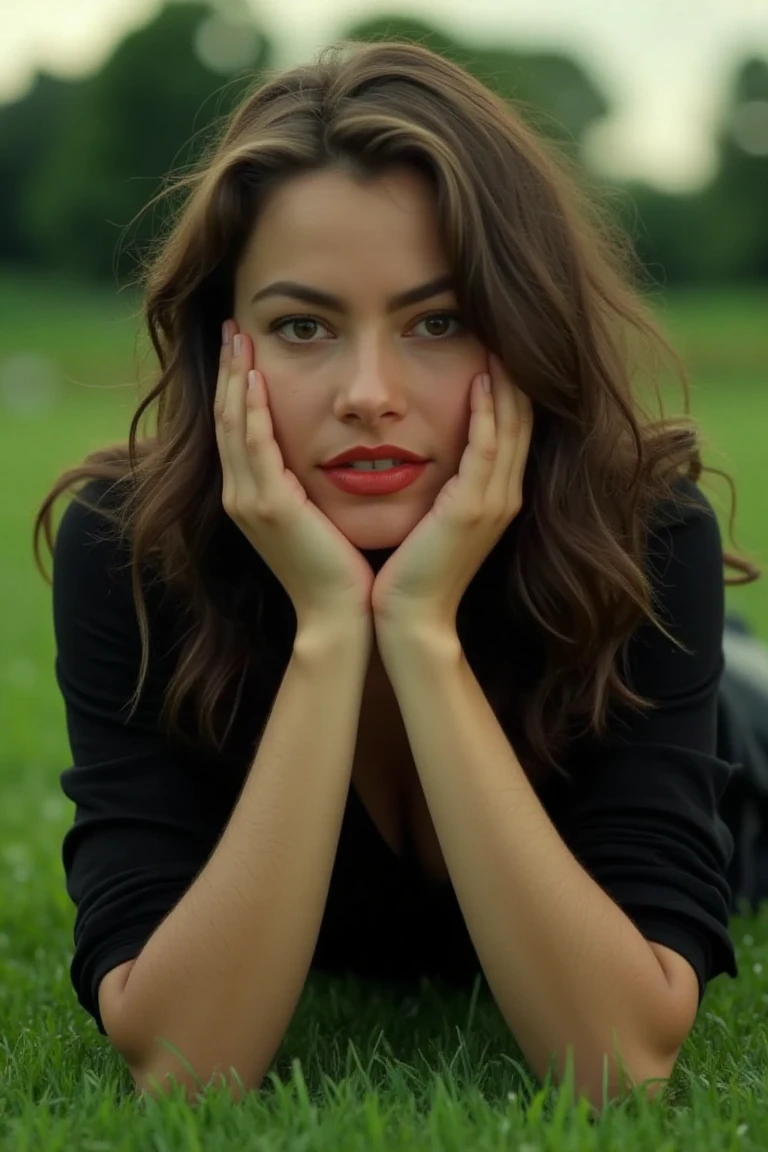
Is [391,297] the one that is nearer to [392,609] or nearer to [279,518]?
[279,518]

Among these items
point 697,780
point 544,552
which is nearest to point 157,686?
point 544,552

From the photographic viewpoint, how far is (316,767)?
9.84ft

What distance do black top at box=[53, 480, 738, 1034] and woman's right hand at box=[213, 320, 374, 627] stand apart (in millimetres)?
372

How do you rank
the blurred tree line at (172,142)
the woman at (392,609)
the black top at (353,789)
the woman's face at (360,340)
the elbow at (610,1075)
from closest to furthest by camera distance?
1. the elbow at (610,1075)
2. the woman at (392,609)
3. the woman's face at (360,340)
4. the black top at (353,789)
5. the blurred tree line at (172,142)

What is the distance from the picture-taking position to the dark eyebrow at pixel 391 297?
3053 millimetres

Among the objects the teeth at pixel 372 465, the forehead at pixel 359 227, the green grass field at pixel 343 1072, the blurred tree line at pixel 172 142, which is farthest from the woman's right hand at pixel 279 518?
the blurred tree line at pixel 172 142

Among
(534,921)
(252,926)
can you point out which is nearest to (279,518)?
(252,926)

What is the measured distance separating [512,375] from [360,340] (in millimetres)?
307

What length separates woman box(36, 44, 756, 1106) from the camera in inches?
116

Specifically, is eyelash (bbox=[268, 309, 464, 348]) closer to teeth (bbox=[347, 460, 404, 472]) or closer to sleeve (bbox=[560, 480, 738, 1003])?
teeth (bbox=[347, 460, 404, 472])

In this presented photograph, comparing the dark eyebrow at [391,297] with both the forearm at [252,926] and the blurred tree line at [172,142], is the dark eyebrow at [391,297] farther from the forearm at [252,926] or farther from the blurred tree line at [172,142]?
the blurred tree line at [172,142]

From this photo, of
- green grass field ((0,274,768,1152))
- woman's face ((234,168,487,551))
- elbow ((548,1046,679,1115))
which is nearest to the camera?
green grass field ((0,274,768,1152))

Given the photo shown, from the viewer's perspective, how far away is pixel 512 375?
3178mm

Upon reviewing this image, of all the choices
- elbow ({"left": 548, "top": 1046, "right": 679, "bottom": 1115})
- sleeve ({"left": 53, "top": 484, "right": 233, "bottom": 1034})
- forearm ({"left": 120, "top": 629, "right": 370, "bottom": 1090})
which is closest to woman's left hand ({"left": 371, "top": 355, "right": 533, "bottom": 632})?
forearm ({"left": 120, "top": 629, "right": 370, "bottom": 1090})
